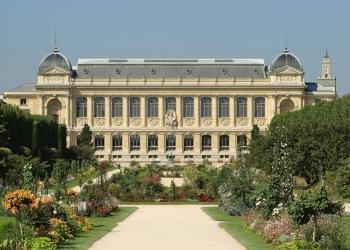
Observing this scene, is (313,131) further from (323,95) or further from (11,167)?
(323,95)

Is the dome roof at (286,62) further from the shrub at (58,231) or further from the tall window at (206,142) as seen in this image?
the shrub at (58,231)

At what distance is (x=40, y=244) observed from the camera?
19.6 meters

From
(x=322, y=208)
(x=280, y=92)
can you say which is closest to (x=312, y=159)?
→ (x=322, y=208)

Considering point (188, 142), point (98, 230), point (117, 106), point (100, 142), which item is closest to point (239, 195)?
point (98, 230)

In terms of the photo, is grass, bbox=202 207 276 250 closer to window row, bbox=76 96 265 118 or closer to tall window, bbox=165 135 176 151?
tall window, bbox=165 135 176 151

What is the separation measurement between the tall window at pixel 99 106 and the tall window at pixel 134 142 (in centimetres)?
401

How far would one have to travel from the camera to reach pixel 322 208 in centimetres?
2088

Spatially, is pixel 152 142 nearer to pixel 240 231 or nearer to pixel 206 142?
pixel 206 142

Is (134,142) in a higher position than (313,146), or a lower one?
higher

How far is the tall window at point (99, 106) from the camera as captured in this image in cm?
10431

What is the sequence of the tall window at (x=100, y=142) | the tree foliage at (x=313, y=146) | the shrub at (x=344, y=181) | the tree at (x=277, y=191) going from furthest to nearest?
the tall window at (x=100, y=142) → the tree foliage at (x=313, y=146) → the shrub at (x=344, y=181) → the tree at (x=277, y=191)

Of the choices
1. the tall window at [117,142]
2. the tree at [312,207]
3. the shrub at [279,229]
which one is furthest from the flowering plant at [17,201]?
the tall window at [117,142]

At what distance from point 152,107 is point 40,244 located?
85203 mm

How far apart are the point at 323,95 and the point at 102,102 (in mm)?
21941
